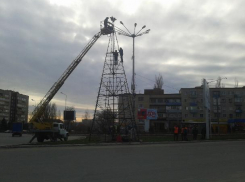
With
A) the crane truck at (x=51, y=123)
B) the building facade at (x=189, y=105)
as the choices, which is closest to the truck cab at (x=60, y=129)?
the crane truck at (x=51, y=123)

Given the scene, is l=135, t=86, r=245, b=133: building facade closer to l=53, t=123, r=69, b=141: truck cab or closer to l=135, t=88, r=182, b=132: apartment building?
l=135, t=88, r=182, b=132: apartment building

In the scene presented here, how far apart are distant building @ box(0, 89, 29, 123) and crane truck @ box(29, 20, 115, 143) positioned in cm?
10531

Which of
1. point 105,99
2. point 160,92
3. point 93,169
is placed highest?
point 160,92

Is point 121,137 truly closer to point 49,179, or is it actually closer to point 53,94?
point 53,94

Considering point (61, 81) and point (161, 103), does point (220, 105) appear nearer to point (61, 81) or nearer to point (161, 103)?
point (161, 103)

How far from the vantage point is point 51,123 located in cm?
3173

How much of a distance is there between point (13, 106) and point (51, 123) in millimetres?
124067

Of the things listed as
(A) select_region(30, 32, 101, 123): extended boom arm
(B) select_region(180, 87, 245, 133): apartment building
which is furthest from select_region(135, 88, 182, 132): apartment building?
(A) select_region(30, 32, 101, 123): extended boom arm

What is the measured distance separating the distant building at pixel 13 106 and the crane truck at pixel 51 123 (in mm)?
105309

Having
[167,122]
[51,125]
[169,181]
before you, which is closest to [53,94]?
[51,125]

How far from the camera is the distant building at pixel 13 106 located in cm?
13575

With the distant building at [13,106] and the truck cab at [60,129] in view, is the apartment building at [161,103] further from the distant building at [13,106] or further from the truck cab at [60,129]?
the distant building at [13,106]

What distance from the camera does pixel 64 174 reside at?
30.3 feet

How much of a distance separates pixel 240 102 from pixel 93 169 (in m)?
93.0
